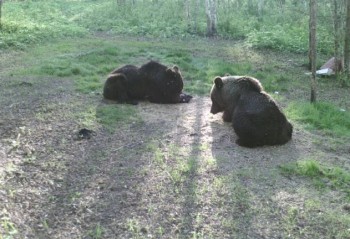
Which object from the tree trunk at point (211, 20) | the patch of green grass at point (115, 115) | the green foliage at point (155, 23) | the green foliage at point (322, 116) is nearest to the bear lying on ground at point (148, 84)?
the patch of green grass at point (115, 115)

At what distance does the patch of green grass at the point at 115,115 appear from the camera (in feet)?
32.7

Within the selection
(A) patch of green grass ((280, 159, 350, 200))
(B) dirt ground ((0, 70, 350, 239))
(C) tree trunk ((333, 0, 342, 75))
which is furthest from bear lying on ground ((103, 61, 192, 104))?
(C) tree trunk ((333, 0, 342, 75))

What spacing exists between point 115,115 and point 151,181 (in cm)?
347

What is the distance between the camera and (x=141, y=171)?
7.67 m

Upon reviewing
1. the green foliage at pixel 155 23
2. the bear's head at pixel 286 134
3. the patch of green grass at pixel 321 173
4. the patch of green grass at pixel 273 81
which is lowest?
the patch of green grass at pixel 321 173

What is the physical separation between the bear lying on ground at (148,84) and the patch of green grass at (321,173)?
4.75 meters

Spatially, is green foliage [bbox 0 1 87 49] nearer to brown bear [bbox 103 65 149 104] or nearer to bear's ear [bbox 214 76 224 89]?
brown bear [bbox 103 65 149 104]

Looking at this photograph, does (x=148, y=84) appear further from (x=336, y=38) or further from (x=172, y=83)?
(x=336, y=38)

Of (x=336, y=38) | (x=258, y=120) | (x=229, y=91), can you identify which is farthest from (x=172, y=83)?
(x=336, y=38)

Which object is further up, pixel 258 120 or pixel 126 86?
pixel 126 86

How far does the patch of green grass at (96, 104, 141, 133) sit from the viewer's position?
995 centimetres

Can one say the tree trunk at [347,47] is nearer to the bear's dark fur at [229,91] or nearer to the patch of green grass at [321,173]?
the bear's dark fur at [229,91]

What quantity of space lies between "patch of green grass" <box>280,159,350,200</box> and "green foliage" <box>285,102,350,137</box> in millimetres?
2561

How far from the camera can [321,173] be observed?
7949mm
